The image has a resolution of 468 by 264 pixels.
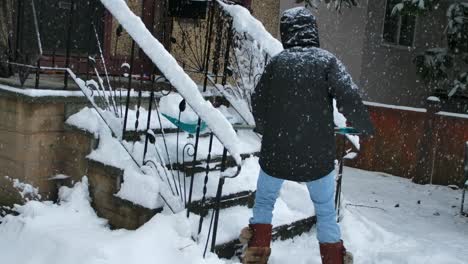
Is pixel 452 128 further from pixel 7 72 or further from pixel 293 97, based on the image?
pixel 7 72

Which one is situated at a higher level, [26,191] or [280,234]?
[26,191]

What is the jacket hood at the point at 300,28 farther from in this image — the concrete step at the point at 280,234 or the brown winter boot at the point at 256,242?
the concrete step at the point at 280,234

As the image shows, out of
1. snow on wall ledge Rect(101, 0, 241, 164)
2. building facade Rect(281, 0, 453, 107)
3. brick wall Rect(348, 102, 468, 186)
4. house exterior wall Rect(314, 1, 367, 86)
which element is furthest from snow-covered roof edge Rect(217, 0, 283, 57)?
house exterior wall Rect(314, 1, 367, 86)

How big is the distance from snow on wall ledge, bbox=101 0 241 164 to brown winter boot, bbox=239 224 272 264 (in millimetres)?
646

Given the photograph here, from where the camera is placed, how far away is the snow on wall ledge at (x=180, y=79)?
3.05 metres

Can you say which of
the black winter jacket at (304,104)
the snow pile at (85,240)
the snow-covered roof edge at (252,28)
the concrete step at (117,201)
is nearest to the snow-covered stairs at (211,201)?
the concrete step at (117,201)

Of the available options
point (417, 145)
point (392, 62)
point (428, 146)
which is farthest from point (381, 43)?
point (428, 146)

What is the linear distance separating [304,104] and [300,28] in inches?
18.7

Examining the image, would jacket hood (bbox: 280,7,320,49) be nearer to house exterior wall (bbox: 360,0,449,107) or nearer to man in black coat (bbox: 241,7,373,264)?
man in black coat (bbox: 241,7,373,264)

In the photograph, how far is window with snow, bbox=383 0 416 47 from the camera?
42.8 feet

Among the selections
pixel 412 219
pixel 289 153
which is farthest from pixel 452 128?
pixel 289 153

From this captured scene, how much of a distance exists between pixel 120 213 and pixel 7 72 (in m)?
1.67

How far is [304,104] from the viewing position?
3176mm

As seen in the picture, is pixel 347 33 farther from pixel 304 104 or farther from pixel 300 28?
pixel 304 104
